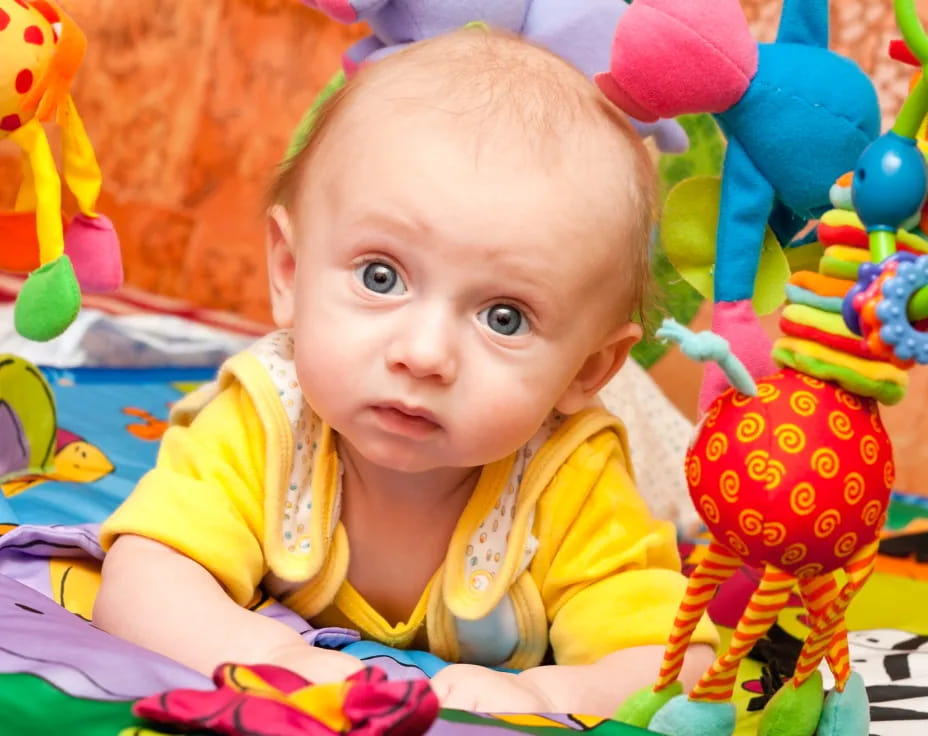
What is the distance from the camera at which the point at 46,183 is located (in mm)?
967

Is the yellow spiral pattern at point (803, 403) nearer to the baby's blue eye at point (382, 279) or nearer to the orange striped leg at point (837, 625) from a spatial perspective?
the orange striped leg at point (837, 625)

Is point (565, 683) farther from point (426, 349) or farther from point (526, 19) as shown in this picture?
point (526, 19)

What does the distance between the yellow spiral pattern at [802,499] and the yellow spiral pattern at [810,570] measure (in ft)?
0.11

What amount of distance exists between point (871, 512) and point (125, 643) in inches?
15.3

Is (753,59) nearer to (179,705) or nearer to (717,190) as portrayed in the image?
(717,190)

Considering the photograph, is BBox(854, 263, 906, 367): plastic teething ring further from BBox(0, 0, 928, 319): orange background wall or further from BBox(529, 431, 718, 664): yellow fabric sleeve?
BBox(0, 0, 928, 319): orange background wall

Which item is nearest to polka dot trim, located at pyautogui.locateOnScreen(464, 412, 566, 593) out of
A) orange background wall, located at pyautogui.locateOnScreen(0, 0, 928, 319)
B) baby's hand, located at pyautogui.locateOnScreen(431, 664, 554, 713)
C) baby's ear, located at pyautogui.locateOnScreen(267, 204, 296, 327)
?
baby's hand, located at pyautogui.locateOnScreen(431, 664, 554, 713)

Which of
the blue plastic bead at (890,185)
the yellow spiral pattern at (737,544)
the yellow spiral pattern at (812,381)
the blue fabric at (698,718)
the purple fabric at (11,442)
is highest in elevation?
the blue plastic bead at (890,185)

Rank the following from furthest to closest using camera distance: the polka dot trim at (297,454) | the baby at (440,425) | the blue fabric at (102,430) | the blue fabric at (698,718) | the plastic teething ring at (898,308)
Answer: the blue fabric at (102,430) < the polka dot trim at (297,454) < the baby at (440,425) < the blue fabric at (698,718) < the plastic teething ring at (898,308)

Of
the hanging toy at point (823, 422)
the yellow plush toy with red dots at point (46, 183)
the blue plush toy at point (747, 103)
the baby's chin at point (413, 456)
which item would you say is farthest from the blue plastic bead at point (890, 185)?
the yellow plush toy with red dots at point (46, 183)

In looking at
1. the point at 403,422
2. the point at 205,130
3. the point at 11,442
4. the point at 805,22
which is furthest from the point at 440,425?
the point at 205,130

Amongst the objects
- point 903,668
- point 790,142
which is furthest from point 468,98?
point 903,668

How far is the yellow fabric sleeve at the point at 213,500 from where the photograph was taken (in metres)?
0.79

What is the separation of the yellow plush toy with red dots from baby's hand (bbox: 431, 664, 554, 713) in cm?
45
